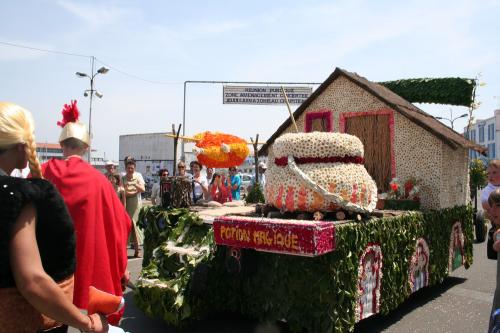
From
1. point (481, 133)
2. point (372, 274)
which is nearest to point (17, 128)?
point (372, 274)

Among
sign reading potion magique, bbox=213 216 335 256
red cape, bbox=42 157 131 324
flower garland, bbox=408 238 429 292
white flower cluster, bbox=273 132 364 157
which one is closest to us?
red cape, bbox=42 157 131 324

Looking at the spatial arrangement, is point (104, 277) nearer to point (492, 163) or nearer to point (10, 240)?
point (10, 240)

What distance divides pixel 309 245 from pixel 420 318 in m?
2.40

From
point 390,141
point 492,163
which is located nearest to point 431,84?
point 390,141

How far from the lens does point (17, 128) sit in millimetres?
1688

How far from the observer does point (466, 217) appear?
23.2 feet

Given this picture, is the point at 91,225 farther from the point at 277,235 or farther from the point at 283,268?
the point at 283,268

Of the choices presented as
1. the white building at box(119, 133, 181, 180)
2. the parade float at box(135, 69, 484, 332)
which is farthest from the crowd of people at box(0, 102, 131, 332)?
the white building at box(119, 133, 181, 180)

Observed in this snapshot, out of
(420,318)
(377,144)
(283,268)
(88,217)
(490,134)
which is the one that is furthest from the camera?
(490,134)

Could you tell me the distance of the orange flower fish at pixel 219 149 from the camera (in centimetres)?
756

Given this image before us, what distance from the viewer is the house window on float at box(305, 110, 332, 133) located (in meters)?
7.41

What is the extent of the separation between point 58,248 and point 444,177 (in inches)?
226

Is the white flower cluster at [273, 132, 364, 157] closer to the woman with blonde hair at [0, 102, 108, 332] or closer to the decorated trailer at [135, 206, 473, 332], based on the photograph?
the decorated trailer at [135, 206, 473, 332]

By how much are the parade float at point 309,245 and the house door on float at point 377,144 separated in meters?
0.46
